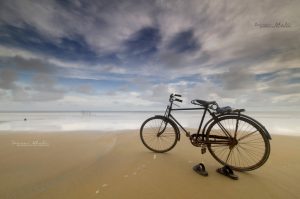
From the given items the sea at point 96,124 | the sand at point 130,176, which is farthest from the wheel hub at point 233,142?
the sea at point 96,124

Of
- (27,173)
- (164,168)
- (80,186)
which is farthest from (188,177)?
(27,173)

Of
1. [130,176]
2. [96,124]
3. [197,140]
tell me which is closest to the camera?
[130,176]

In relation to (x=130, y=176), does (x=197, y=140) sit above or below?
above

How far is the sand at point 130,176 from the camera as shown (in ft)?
6.90

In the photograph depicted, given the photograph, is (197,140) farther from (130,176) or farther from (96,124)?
(96,124)

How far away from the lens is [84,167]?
298cm

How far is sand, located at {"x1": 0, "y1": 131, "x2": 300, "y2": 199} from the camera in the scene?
2104 millimetres

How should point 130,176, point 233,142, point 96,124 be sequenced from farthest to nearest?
1. point 96,124
2. point 233,142
3. point 130,176

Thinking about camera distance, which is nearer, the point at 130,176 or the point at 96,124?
the point at 130,176

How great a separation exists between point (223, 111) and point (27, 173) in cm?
384

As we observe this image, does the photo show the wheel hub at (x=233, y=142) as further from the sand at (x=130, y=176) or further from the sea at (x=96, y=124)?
the sea at (x=96, y=124)

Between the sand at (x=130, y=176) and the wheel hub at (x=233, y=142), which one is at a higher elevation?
the wheel hub at (x=233, y=142)

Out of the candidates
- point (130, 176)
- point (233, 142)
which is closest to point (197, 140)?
point (233, 142)

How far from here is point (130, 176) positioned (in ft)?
8.50
